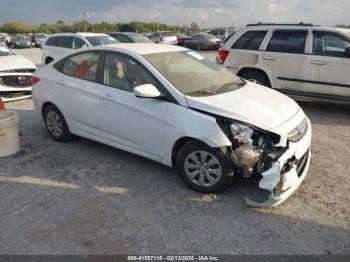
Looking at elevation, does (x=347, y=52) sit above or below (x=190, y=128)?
above

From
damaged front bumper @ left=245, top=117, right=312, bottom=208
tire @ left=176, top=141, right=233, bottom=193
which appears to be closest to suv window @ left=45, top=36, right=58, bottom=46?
tire @ left=176, top=141, right=233, bottom=193

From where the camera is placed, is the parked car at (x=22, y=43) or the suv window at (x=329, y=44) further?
the parked car at (x=22, y=43)

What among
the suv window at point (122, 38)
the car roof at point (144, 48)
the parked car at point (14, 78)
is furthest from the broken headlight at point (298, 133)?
the suv window at point (122, 38)

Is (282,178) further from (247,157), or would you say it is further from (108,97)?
(108,97)

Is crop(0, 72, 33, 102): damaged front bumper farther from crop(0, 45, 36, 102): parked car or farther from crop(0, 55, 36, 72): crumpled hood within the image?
crop(0, 55, 36, 72): crumpled hood

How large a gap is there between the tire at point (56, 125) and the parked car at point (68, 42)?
680cm

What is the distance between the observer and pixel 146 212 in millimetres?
3363

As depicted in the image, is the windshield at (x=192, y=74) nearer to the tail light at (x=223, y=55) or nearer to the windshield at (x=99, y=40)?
the tail light at (x=223, y=55)

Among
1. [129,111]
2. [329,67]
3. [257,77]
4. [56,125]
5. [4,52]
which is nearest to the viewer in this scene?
[129,111]

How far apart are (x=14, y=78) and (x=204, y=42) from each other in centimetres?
1947

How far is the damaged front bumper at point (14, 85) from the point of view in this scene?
7945 millimetres

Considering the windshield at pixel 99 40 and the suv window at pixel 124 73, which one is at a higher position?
the windshield at pixel 99 40

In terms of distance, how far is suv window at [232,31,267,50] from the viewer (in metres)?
7.39

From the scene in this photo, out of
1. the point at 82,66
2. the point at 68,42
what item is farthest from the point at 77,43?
the point at 82,66
